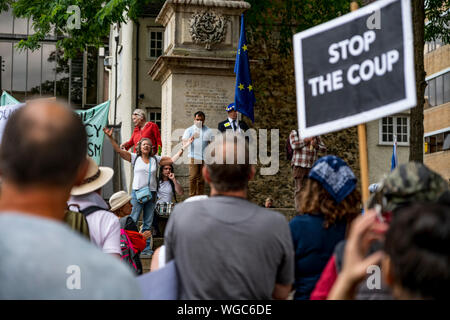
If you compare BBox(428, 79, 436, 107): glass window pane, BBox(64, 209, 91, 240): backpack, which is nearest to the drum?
BBox(64, 209, 91, 240): backpack

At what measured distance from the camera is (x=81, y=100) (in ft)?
143

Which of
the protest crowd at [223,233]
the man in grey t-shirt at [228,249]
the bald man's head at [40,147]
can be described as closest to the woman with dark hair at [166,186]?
the protest crowd at [223,233]

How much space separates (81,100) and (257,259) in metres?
41.4

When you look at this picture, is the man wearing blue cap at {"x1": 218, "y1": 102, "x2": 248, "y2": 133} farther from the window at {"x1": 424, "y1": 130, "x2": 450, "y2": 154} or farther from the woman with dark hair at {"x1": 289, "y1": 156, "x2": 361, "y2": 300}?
the window at {"x1": 424, "y1": 130, "x2": 450, "y2": 154}

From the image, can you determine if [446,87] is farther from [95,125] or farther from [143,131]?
[95,125]

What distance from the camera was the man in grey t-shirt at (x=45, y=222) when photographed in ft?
5.63

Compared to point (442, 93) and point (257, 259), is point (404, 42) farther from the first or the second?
point (442, 93)

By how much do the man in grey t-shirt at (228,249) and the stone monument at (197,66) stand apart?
1053cm

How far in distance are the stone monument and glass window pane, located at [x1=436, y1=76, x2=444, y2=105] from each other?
101 feet

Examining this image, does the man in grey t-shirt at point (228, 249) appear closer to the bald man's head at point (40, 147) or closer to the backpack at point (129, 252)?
the bald man's head at point (40, 147)

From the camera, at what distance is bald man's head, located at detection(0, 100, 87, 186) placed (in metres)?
1.94

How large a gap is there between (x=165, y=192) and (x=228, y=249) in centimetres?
871

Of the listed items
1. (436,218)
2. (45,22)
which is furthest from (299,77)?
(45,22)
